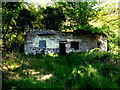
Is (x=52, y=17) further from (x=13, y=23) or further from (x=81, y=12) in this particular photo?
(x=13, y=23)

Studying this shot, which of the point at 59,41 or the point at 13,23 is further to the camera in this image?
the point at 59,41

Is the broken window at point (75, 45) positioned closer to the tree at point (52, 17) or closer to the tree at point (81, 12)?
the tree at point (81, 12)

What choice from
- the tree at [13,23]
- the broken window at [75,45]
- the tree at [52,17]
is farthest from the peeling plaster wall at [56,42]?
the tree at [52,17]

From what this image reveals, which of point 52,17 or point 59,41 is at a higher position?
point 52,17

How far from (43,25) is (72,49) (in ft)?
21.9

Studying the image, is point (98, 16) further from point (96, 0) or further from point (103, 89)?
point (103, 89)

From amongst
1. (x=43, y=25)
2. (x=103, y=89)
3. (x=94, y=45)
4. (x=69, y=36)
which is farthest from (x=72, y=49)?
(x=103, y=89)

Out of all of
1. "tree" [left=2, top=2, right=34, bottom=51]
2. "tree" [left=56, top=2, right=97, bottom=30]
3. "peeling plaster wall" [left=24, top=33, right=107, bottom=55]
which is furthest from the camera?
"tree" [left=56, top=2, right=97, bottom=30]

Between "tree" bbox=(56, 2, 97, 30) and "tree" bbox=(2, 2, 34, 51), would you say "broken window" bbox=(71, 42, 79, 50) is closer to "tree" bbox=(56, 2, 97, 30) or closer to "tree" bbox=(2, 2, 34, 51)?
"tree" bbox=(56, 2, 97, 30)

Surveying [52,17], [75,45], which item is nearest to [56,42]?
[75,45]

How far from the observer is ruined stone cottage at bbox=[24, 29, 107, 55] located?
1399 centimetres

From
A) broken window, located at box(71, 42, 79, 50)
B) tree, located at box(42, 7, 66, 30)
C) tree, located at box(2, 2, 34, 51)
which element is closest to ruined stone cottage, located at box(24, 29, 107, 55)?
broken window, located at box(71, 42, 79, 50)

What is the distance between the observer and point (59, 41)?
14672 millimetres

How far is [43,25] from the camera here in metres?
18.2
